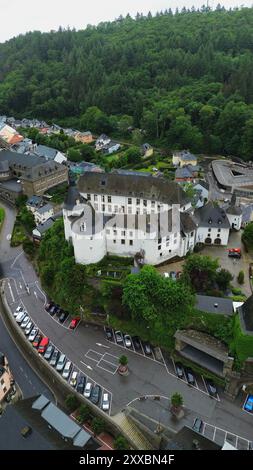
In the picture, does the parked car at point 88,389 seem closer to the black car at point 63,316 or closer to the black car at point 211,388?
the black car at point 63,316

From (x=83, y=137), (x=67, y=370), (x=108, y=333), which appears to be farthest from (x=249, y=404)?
(x=83, y=137)

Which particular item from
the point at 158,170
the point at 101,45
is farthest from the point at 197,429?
the point at 101,45

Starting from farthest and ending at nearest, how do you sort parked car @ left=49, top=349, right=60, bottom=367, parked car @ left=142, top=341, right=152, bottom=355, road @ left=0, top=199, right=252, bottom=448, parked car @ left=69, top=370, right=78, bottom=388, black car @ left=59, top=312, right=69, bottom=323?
black car @ left=59, top=312, right=69, bottom=323 < parked car @ left=142, top=341, right=152, bottom=355 < parked car @ left=49, top=349, right=60, bottom=367 < parked car @ left=69, top=370, right=78, bottom=388 < road @ left=0, top=199, right=252, bottom=448

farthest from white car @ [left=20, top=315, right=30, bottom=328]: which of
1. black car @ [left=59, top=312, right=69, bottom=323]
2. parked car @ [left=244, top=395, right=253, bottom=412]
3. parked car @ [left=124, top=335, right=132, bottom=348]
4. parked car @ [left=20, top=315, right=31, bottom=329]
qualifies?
parked car @ [left=244, top=395, right=253, bottom=412]

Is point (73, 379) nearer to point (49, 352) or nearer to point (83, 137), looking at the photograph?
point (49, 352)

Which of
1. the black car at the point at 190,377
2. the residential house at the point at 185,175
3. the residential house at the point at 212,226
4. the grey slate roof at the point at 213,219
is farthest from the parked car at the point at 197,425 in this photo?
the residential house at the point at 185,175

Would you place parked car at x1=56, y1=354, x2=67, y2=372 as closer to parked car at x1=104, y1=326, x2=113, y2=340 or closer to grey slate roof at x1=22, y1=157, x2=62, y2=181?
parked car at x1=104, y1=326, x2=113, y2=340
